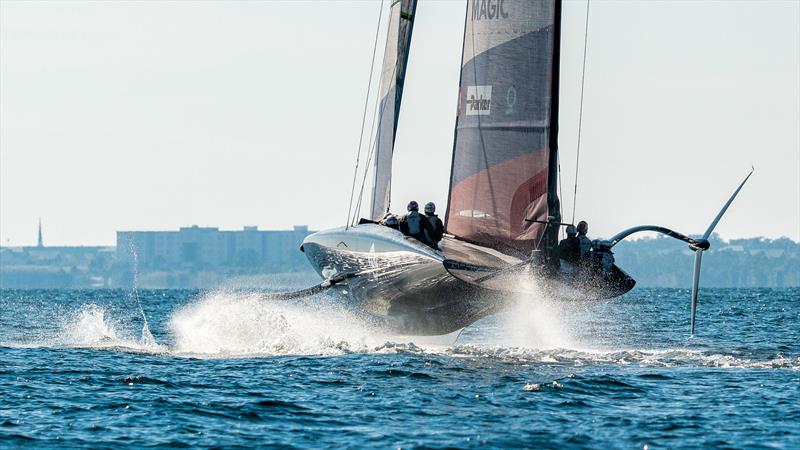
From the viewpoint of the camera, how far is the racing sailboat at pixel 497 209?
20.8 m

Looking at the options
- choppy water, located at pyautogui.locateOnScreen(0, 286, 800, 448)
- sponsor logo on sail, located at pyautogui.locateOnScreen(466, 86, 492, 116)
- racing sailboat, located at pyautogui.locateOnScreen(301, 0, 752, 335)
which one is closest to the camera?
choppy water, located at pyautogui.locateOnScreen(0, 286, 800, 448)

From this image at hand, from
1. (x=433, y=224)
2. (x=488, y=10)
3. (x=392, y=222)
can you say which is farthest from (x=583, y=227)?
(x=488, y=10)

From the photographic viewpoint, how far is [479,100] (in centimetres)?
2205

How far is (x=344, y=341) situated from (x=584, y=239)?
5897 mm

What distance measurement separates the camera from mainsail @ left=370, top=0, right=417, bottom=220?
81.5 ft

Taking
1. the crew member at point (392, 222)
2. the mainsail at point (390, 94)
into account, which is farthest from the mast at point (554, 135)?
the mainsail at point (390, 94)

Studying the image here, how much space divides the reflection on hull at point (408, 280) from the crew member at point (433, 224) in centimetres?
28

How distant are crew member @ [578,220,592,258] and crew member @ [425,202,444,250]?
89.8 inches

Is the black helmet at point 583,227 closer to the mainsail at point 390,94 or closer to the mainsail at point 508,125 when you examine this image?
the mainsail at point 508,125

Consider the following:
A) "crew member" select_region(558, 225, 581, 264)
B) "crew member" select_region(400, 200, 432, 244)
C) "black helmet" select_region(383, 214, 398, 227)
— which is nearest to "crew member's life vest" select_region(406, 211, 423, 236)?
"crew member" select_region(400, 200, 432, 244)

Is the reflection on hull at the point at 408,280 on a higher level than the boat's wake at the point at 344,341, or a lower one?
higher

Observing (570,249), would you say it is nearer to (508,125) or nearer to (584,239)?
(584,239)

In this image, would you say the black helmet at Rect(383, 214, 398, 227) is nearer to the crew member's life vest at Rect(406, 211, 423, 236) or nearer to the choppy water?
the crew member's life vest at Rect(406, 211, 423, 236)

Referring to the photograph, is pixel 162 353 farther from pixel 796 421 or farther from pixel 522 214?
pixel 796 421
